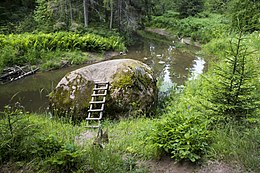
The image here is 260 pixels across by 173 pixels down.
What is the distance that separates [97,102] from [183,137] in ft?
12.6

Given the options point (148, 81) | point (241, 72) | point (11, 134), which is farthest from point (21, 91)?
point (241, 72)

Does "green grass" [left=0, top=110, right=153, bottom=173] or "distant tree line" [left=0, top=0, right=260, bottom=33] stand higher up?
"distant tree line" [left=0, top=0, right=260, bottom=33]

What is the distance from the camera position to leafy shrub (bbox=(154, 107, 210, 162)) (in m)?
3.58

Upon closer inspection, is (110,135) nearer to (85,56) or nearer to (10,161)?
(10,161)

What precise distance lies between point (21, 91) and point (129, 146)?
7.59m

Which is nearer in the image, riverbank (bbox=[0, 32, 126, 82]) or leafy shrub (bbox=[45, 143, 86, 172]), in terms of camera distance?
leafy shrub (bbox=[45, 143, 86, 172])

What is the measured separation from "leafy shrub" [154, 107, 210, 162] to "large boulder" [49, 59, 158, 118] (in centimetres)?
345

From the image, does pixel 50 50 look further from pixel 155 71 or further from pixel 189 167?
pixel 189 167

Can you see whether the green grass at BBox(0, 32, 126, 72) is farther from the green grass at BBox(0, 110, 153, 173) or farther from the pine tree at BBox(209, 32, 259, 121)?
the pine tree at BBox(209, 32, 259, 121)

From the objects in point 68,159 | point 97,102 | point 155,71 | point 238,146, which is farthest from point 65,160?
point 155,71

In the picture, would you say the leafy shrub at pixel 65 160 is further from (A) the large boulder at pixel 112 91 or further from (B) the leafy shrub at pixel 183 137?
(A) the large boulder at pixel 112 91

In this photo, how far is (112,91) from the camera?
7562mm

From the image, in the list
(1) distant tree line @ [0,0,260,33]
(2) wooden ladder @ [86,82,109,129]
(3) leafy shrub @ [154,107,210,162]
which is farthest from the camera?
(1) distant tree line @ [0,0,260,33]

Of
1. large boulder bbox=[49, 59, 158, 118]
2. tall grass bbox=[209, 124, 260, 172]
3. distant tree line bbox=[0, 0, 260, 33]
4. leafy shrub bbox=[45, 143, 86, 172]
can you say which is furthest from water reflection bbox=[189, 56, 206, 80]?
leafy shrub bbox=[45, 143, 86, 172]
